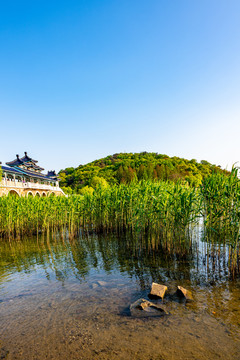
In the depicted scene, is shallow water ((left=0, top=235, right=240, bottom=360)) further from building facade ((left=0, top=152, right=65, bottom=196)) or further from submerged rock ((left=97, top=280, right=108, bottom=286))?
building facade ((left=0, top=152, right=65, bottom=196))

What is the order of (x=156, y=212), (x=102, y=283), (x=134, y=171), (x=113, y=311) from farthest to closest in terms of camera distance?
(x=134, y=171) → (x=156, y=212) → (x=102, y=283) → (x=113, y=311)

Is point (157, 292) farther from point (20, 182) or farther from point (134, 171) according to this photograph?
point (134, 171)

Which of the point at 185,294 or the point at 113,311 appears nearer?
the point at 113,311

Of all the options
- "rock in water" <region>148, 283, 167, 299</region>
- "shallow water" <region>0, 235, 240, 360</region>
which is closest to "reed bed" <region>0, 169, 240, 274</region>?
"shallow water" <region>0, 235, 240, 360</region>

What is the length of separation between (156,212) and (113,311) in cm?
417

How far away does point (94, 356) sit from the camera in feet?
10.3

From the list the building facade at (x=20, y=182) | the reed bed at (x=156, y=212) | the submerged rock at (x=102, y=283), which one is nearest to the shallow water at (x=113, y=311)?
the submerged rock at (x=102, y=283)

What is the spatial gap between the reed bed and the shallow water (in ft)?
3.00

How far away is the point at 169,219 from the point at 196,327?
3896 millimetres

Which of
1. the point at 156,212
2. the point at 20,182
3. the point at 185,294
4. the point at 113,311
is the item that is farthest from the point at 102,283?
the point at 20,182

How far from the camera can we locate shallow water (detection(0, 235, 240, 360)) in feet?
10.7

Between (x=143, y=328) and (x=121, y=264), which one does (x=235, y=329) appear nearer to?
(x=143, y=328)

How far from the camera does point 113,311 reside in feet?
14.4

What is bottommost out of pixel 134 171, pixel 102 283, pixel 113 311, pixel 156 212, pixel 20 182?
pixel 102 283
